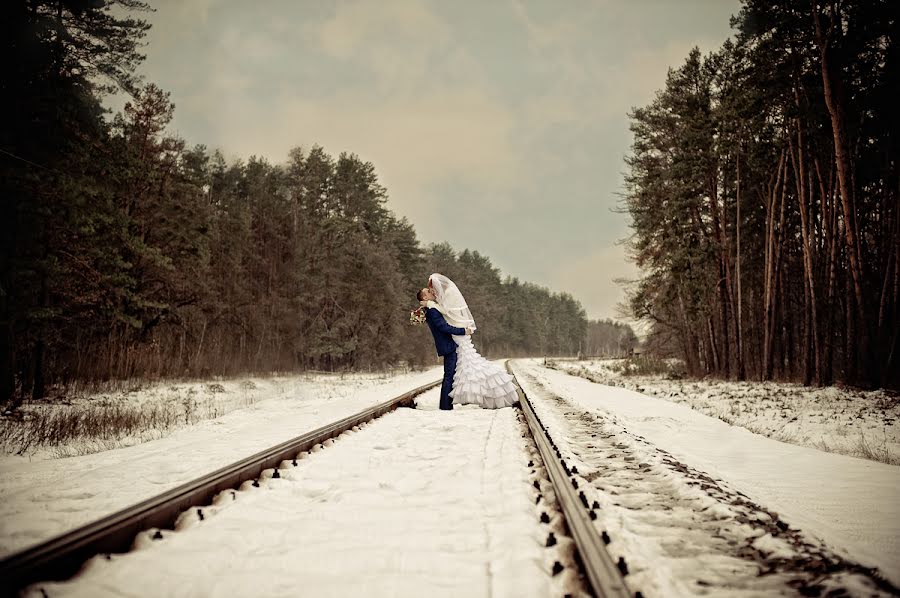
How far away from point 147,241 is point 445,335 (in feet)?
58.6

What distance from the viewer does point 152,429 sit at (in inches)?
286

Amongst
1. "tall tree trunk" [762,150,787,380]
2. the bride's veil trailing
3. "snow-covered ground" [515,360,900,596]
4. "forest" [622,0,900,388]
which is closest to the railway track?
"snow-covered ground" [515,360,900,596]

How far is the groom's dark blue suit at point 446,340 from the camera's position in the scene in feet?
26.0

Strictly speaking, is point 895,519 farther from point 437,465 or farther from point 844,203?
point 844,203

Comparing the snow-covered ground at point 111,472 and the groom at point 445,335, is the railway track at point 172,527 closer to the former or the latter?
the snow-covered ground at point 111,472

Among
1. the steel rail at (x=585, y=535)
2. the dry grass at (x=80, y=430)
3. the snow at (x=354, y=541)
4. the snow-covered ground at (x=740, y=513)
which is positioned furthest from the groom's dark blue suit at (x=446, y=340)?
the dry grass at (x=80, y=430)

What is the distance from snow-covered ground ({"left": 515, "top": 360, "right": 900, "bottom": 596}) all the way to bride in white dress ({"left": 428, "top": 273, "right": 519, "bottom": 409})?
2.45 metres

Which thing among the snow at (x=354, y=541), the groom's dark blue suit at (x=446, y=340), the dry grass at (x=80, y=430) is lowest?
the dry grass at (x=80, y=430)

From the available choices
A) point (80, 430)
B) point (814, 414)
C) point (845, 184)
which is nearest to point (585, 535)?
point (80, 430)

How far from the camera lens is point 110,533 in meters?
2.26

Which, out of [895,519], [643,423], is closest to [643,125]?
[643,423]

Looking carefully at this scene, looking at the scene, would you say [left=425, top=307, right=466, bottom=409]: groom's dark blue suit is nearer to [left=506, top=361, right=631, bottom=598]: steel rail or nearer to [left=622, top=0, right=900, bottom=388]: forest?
[left=506, top=361, right=631, bottom=598]: steel rail

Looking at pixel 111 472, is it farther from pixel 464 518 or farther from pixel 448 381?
pixel 448 381

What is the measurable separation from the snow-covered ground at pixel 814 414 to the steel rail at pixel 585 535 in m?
4.56
